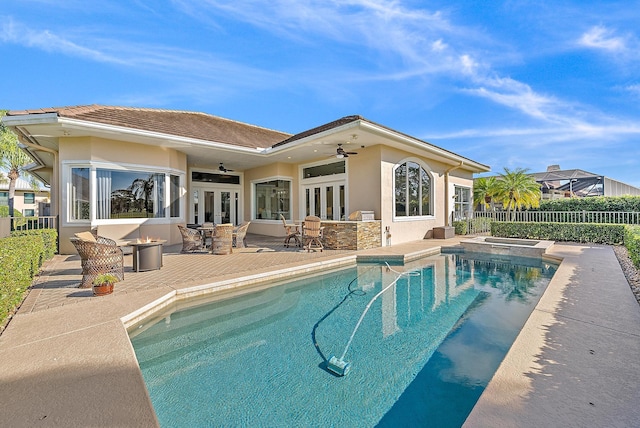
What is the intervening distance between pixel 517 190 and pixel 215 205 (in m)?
16.9

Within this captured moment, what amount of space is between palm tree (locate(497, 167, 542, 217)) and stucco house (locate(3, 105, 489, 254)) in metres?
1.61

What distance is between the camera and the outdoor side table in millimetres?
6375

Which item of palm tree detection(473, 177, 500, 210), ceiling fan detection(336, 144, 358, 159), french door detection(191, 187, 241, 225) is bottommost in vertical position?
french door detection(191, 187, 241, 225)

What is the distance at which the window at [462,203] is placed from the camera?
621 inches

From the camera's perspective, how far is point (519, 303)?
17.4 feet

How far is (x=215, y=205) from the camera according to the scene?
573 inches

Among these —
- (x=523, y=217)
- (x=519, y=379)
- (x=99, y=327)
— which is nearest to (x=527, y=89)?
(x=523, y=217)

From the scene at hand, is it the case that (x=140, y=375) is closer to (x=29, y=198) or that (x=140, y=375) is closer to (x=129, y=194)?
(x=129, y=194)

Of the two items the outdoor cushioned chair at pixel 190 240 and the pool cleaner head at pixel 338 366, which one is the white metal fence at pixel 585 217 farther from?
the outdoor cushioned chair at pixel 190 240

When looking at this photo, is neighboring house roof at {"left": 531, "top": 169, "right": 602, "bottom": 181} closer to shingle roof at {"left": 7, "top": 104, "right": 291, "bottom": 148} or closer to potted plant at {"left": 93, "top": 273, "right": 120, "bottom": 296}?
shingle roof at {"left": 7, "top": 104, "right": 291, "bottom": 148}

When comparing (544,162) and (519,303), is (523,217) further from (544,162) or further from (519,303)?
(544,162)

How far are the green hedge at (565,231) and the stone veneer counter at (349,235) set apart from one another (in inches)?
272

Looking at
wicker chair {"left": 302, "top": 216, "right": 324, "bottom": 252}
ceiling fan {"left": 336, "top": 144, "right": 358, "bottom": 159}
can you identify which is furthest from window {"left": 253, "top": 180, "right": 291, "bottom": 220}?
wicker chair {"left": 302, "top": 216, "right": 324, "bottom": 252}

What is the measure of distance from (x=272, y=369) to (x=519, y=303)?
4.76 m
